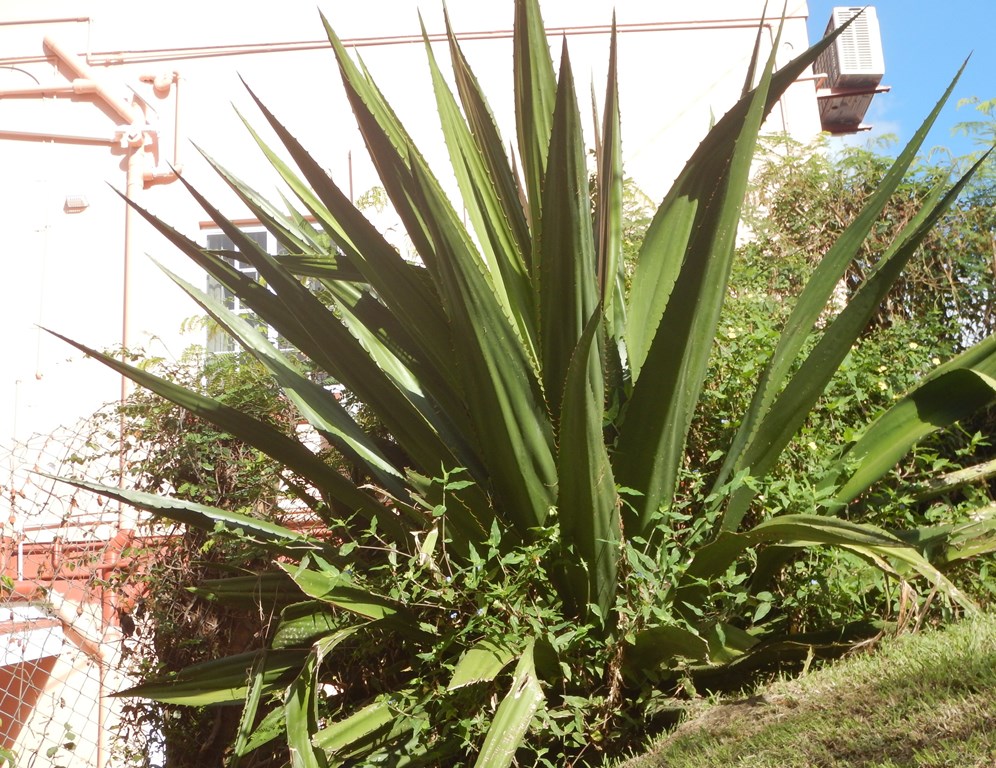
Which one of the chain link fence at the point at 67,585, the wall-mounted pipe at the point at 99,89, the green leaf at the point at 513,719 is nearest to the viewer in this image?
the green leaf at the point at 513,719

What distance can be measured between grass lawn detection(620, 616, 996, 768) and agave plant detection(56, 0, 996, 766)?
0.18 metres

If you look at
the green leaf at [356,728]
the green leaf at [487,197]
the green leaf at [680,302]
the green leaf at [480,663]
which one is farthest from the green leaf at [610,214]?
the green leaf at [356,728]

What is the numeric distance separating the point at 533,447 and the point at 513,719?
716 millimetres

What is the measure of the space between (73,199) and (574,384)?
7386 millimetres

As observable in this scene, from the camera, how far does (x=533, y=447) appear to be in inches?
107

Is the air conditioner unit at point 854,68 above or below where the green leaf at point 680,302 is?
above

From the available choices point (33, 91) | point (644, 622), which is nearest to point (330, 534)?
point (644, 622)

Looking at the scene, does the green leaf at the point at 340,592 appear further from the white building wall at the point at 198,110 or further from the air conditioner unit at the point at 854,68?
the air conditioner unit at the point at 854,68

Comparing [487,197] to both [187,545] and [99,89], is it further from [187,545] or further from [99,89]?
[99,89]

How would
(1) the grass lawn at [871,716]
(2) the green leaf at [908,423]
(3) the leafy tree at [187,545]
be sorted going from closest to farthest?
(1) the grass lawn at [871,716]
(2) the green leaf at [908,423]
(3) the leafy tree at [187,545]

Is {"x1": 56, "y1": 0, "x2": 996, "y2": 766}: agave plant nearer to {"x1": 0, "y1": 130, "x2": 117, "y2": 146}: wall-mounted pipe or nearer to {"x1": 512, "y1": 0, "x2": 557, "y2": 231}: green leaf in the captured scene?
{"x1": 512, "y1": 0, "x2": 557, "y2": 231}: green leaf

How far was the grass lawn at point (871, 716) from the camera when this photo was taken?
2.06 meters

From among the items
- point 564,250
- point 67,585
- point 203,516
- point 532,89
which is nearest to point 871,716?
point 564,250

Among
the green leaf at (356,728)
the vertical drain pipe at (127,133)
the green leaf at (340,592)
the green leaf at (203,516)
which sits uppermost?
the vertical drain pipe at (127,133)
